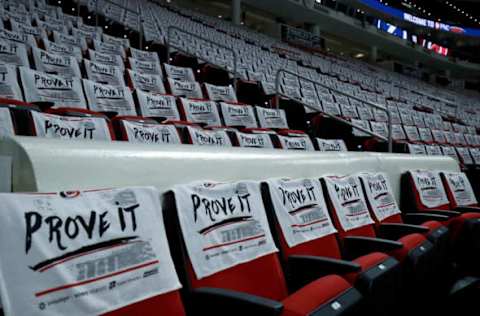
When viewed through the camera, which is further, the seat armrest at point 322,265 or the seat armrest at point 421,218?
the seat armrest at point 421,218

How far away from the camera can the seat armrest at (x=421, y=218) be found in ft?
5.98

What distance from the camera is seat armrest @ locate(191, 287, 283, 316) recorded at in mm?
713

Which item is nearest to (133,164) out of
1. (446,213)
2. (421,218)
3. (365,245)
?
(365,245)

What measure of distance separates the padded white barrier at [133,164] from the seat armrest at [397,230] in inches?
13.3

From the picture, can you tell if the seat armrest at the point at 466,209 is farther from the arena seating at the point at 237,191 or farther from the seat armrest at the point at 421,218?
the seat armrest at the point at 421,218

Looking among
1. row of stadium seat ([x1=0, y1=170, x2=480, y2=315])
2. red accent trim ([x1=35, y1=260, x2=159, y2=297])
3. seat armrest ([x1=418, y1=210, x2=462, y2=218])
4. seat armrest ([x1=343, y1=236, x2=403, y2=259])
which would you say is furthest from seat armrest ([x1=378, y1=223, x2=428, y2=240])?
red accent trim ([x1=35, y1=260, x2=159, y2=297])

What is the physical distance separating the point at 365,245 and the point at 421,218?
658mm

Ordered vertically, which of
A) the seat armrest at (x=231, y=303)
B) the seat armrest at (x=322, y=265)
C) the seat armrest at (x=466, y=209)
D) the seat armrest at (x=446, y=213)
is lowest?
the seat armrest at (x=466, y=209)

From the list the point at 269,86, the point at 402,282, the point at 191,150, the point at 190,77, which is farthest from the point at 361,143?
the point at 191,150

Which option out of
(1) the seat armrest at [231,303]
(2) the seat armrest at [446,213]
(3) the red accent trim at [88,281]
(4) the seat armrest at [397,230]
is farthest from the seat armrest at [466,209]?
(3) the red accent trim at [88,281]

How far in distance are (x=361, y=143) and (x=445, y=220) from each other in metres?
1.68

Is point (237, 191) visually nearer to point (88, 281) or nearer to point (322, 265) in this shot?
point (322, 265)

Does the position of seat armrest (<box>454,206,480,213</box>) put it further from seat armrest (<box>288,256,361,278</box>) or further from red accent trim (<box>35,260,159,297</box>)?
red accent trim (<box>35,260,159,297</box>)

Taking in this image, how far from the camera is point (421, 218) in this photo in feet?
6.15
